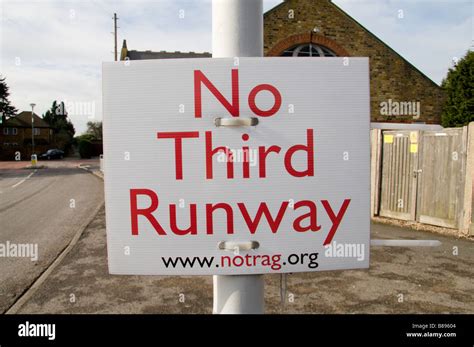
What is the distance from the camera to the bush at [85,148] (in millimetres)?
46688

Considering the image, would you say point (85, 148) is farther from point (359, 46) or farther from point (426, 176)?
point (426, 176)

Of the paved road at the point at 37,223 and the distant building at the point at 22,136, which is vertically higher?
the distant building at the point at 22,136

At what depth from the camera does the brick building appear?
1391cm

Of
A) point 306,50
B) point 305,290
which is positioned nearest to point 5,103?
point 306,50

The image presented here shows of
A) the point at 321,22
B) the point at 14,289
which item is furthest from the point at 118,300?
the point at 321,22

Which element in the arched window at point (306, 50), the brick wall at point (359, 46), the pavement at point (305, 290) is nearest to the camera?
the pavement at point (305, 290)

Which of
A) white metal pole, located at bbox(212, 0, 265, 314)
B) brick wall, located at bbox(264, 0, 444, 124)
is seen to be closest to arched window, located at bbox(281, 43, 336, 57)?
brick wall, located at bbox(264, 0, 444, 124)

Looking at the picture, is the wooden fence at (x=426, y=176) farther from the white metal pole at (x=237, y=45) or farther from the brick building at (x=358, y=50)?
the white metal pole at (x=237, y=45)

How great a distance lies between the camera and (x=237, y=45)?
1160mm

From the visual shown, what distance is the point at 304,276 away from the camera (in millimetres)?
4715

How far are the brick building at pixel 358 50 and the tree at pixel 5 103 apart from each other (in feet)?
171

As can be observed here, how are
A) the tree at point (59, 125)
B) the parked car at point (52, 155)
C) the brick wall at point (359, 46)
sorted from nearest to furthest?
the brick wall at point (359, 46) < the parked car at point (52, 155) < the tree at point (59, 125)

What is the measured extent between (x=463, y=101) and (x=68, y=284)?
10.8 meters

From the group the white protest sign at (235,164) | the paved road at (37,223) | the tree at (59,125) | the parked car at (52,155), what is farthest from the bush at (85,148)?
the white protest sign at (235,164)
